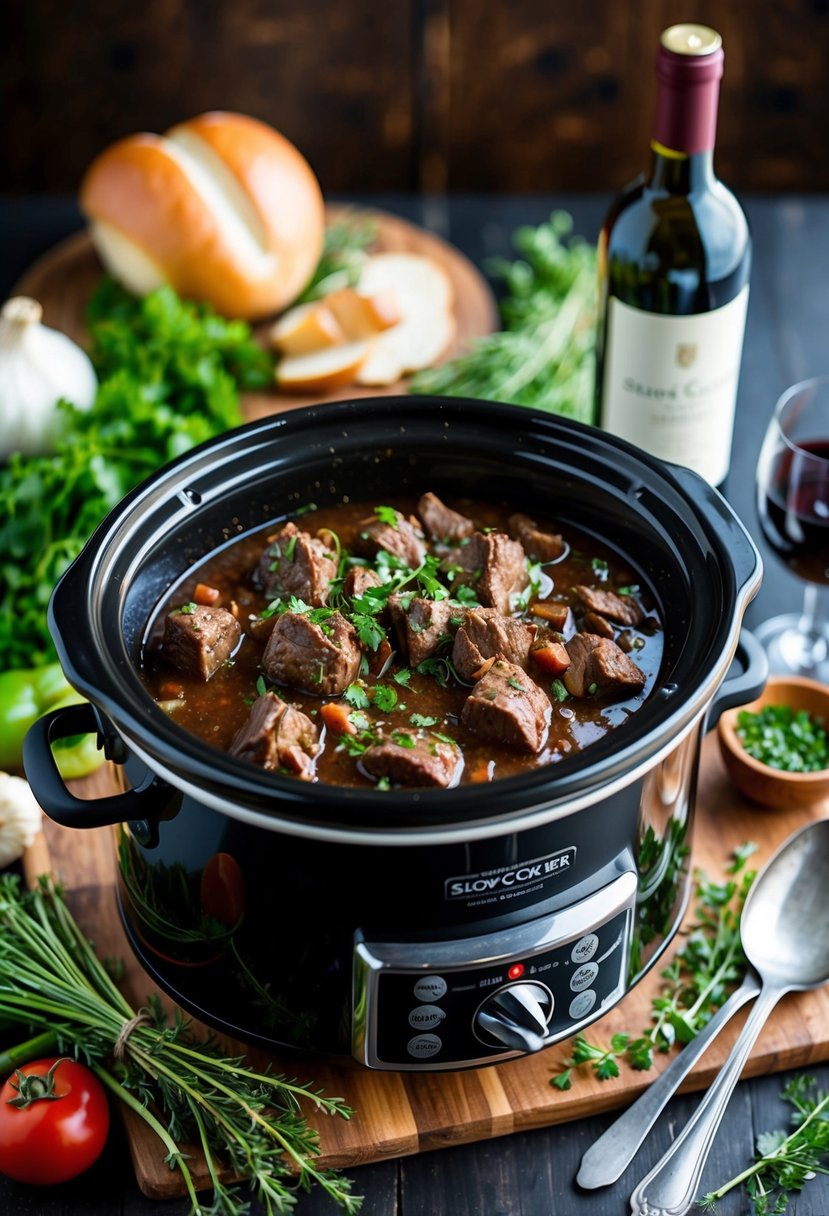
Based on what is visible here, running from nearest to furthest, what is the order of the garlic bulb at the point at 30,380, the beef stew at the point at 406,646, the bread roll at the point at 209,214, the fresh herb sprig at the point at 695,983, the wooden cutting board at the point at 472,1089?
the beef stew at the point at 406,646
the wooden cutting board at the point at 472,1089
the fresh herb sprig at the point at 695,983
the garlic bulb at the point at 30,380
the bread roll at the point at 209,214

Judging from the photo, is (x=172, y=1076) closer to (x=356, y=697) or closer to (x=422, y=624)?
(x=356, y=697)

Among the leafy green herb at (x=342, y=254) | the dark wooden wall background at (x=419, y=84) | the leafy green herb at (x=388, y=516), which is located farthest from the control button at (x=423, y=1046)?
the dark wooden wall background at (x=419, y=84)

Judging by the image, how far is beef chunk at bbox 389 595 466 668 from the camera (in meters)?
2.79

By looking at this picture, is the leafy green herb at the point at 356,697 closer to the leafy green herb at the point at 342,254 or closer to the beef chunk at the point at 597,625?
the beef chunk at the point at 597,625

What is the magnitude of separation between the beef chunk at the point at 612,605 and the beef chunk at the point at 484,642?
0.63ft

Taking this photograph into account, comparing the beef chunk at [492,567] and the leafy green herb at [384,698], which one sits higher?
the beef chunk at [492,567]

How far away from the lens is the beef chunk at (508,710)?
8.42ft

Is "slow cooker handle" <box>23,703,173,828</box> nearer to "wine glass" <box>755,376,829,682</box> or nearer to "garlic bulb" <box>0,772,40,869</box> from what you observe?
"garlic bulb" <box>0,772,40,869</box>

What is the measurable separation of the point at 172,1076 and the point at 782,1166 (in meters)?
1.14

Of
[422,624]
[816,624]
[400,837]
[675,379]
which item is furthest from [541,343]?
[400,837]

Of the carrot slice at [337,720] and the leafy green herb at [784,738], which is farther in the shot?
the leafy green herb at [784,738]

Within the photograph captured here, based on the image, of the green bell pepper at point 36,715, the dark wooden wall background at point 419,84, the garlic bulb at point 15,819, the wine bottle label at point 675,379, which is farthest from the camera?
the dark wooden wall background at point 419,84

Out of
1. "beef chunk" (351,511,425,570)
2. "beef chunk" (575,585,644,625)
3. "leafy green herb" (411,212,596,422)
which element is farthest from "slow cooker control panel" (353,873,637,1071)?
"leafy green herb" (411,212,596,422)

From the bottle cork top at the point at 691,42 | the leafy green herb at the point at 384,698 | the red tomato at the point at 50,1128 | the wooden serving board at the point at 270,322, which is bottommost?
the red tomato at the point at 50,1128
